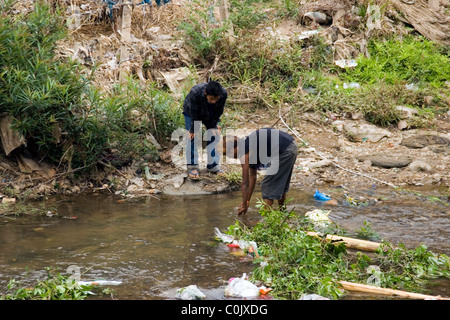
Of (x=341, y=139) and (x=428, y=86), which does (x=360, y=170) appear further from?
(x=428, y=86)

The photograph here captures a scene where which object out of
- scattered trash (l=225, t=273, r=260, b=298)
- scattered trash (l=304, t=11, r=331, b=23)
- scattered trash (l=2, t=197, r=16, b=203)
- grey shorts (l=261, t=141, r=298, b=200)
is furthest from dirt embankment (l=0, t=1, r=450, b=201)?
scattered trash (l=225, t=273, r=260, b=298)

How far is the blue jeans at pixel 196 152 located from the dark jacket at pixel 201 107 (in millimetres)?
88

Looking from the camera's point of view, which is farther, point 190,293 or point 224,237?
point 224,237

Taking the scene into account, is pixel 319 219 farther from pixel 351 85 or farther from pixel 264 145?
pixel 351 85

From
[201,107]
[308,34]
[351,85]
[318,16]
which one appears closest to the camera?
[201,107]

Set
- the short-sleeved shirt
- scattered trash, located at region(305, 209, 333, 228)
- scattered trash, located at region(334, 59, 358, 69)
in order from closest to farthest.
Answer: scattered trash, located at region(305, 209, 333, 228) < the short-sleeved shirt < scattered trash, located at region(334, 59, 358, 69)

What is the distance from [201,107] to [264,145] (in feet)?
5.29

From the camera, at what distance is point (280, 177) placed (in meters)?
5.41

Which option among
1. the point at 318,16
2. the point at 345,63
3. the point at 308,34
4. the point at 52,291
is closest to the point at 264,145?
the point at 52,291

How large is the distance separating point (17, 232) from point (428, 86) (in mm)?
7447

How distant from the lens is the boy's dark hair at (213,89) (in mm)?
6230

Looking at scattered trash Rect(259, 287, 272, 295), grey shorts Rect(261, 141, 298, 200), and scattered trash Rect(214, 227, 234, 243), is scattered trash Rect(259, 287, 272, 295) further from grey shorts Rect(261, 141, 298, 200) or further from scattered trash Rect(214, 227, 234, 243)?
grey shorts Rect(261, 141, 298, 200)

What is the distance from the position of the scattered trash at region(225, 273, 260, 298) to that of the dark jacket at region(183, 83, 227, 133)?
3.08m

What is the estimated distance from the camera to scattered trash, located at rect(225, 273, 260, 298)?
12.5ft
